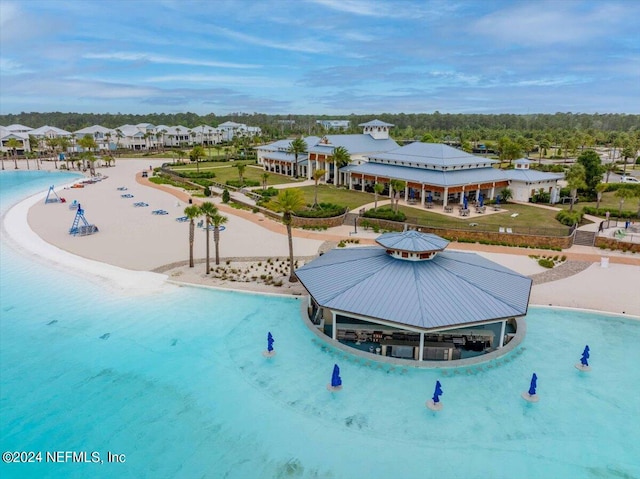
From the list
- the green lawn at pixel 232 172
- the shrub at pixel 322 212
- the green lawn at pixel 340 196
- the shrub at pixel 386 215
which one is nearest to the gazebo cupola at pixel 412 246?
the shrub at pixel 386 215

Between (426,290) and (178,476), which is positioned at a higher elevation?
(426,290)

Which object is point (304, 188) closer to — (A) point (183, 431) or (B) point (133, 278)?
(B) point (133, 278)

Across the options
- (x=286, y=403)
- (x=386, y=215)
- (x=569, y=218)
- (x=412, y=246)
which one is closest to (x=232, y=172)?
(x=386, y=215)

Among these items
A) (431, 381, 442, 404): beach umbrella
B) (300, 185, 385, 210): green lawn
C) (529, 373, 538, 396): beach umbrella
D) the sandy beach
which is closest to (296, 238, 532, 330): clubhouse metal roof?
(431, 381, 442, 404): beach umbrella

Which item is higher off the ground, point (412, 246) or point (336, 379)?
point (412, 246)

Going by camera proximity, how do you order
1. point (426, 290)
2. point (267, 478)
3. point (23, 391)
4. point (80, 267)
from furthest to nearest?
point (80, 267)
point (426, 290)
point (23, 391)
point (267, 478)

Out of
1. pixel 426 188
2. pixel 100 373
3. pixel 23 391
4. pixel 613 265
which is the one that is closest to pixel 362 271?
pixel 100 373

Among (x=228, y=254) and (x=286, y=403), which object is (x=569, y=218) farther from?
(x=286, y=403)
